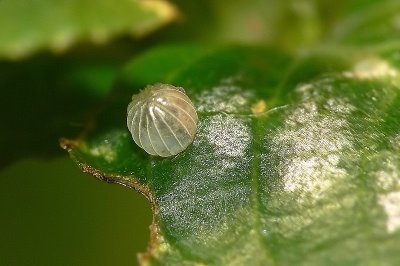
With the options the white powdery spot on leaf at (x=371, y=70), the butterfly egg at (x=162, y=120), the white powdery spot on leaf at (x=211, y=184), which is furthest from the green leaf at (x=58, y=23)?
the white powdery spot on leaf at (x=371, y=70)

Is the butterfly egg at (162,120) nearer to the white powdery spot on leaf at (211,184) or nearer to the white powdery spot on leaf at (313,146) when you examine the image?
the white powdery spot on leaf at (211,184)

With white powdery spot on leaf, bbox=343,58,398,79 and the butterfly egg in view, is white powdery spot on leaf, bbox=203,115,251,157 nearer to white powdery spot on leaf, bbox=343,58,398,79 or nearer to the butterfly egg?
the butterfly egg

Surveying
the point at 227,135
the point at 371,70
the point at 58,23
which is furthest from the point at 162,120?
the point at 371,70

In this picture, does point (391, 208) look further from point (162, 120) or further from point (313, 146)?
point (162, 120)

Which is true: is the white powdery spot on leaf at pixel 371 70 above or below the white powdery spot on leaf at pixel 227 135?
above

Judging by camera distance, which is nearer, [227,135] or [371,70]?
[227,135]

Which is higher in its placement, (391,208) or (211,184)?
(391,208)

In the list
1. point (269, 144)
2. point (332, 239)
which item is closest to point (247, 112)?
point (269, 144)

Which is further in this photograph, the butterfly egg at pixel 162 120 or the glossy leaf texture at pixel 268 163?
the butterfly egg at pixel 162 120
